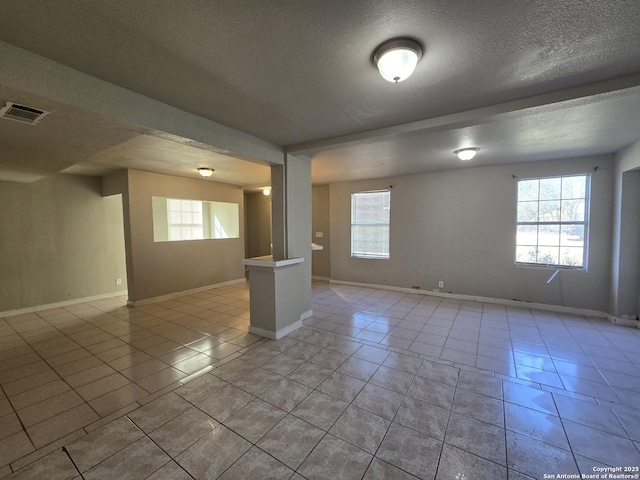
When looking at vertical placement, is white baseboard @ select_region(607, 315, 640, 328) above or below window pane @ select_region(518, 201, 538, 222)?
below

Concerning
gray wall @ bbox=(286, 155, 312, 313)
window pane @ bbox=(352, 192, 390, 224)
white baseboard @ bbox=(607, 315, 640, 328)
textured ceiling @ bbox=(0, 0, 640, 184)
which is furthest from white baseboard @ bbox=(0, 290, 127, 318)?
white baseboard @ bbox=(607, 315, 640, 328)

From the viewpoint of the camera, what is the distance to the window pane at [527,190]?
4.43m

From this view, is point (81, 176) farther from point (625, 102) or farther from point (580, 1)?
point (625, 102)

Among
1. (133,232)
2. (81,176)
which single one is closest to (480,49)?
(133,232)

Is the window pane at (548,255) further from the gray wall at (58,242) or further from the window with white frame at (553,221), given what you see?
the gray wall at (58,242)

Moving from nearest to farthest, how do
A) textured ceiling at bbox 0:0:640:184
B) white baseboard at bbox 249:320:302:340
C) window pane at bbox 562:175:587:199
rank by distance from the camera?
1. textured ceiling at bbox 0:0:640:184
2. white baseboard at bbox 249:320:302:340
3. window pane at bbox 562:175:587:199

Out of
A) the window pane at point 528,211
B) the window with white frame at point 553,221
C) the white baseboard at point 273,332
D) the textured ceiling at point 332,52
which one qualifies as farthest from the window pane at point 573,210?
the white baseboard at point 273,332

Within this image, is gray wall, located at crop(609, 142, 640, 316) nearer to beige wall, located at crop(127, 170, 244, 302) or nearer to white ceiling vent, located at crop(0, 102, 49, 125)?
white ceiling vent, located at crop(0, 102, 49, 125)

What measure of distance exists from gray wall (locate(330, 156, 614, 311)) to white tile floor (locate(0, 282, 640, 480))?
734 mm

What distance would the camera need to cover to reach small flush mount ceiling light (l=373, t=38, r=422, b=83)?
4.76 feet

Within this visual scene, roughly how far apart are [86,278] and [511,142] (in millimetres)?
7435

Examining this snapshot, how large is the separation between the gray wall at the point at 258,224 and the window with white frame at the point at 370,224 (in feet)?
8.98

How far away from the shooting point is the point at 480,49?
59.9 inches

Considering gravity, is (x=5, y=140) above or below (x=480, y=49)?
below
